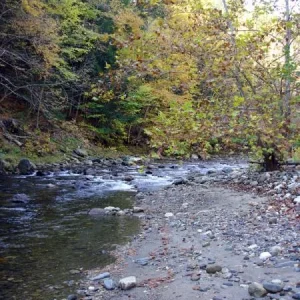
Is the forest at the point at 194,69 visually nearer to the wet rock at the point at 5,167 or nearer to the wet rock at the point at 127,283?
the wet rock at the point at 127,283

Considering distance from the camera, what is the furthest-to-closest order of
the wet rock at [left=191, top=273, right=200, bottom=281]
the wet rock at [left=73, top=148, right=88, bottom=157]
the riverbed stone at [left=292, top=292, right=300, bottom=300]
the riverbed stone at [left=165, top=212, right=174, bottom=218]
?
the wet rock at [left=73, top=148, right=88, bottom=157]
the riverbed stone at [left=165, top=212, right=174, bottom=218]
the wet rock at [left=191, top=273, right=200, bottom=281]
the riverbed stone at [left=292, top=292, right=300, bottom=300]

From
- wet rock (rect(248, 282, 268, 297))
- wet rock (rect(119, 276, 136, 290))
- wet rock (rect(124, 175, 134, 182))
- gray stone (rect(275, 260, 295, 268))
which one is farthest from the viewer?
wet rock (rect(124, 175, 134, 182))

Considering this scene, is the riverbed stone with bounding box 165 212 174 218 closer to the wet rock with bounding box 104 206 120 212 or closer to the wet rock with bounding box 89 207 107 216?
the wet rock with bounding box 104 206 120 212

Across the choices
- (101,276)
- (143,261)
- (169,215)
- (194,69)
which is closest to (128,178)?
(169,215)

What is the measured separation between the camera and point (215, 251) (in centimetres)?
553

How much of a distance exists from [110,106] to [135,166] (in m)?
6.19

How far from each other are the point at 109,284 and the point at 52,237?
2.61 metres

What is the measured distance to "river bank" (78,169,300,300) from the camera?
4195mm

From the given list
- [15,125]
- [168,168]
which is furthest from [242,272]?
[15,125]

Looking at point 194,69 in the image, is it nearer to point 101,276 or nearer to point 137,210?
point 137,210

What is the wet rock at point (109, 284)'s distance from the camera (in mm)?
4875

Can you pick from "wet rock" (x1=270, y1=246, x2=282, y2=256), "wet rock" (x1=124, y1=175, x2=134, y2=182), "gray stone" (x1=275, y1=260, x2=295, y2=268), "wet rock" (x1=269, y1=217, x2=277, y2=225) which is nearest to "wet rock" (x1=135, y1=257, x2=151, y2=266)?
"wet rock" (x1=270, y1=246, x2=282, y2=256)

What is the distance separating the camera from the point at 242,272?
4492 millimetres

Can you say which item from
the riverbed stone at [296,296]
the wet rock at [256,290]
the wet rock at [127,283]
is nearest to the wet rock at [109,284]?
the wet rock at [127,283]
